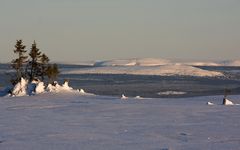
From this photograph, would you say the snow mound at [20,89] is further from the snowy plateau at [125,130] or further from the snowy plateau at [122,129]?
the snowy plateau at [125,130]

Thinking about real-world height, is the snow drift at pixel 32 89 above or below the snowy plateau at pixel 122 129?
below

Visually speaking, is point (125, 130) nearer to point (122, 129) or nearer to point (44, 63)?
point (122, 129)

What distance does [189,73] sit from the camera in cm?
10519

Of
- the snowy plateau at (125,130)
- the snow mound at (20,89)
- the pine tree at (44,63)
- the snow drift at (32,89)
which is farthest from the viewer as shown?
the pine tree at (44,63)

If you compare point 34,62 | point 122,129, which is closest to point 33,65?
point 34,62

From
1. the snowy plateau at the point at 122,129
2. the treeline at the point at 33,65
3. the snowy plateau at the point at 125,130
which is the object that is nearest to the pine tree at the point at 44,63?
the treeline at the point at 33,65

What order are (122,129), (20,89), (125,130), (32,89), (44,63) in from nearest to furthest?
1. (125,130)
2. (122,129)
3. (32,89)
4. (20,89)
5. (44,63)

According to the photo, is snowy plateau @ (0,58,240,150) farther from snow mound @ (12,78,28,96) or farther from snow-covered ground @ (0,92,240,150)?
snow mound @ (12,78,28,96)

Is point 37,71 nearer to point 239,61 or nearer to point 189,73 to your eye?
point 189,73

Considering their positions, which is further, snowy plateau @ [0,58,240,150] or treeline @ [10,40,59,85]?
treeline @ [10,40,59,85]

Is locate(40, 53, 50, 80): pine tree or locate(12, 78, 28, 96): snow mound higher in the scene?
locate(40, 53, 50, 80): pine tree

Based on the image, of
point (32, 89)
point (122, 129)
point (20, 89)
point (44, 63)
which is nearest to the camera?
point (122, 129)

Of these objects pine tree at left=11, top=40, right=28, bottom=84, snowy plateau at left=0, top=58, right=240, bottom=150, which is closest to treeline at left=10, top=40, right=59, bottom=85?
pine tree at left=11, top=40, right=28, bottom=84

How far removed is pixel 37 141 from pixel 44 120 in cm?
515
